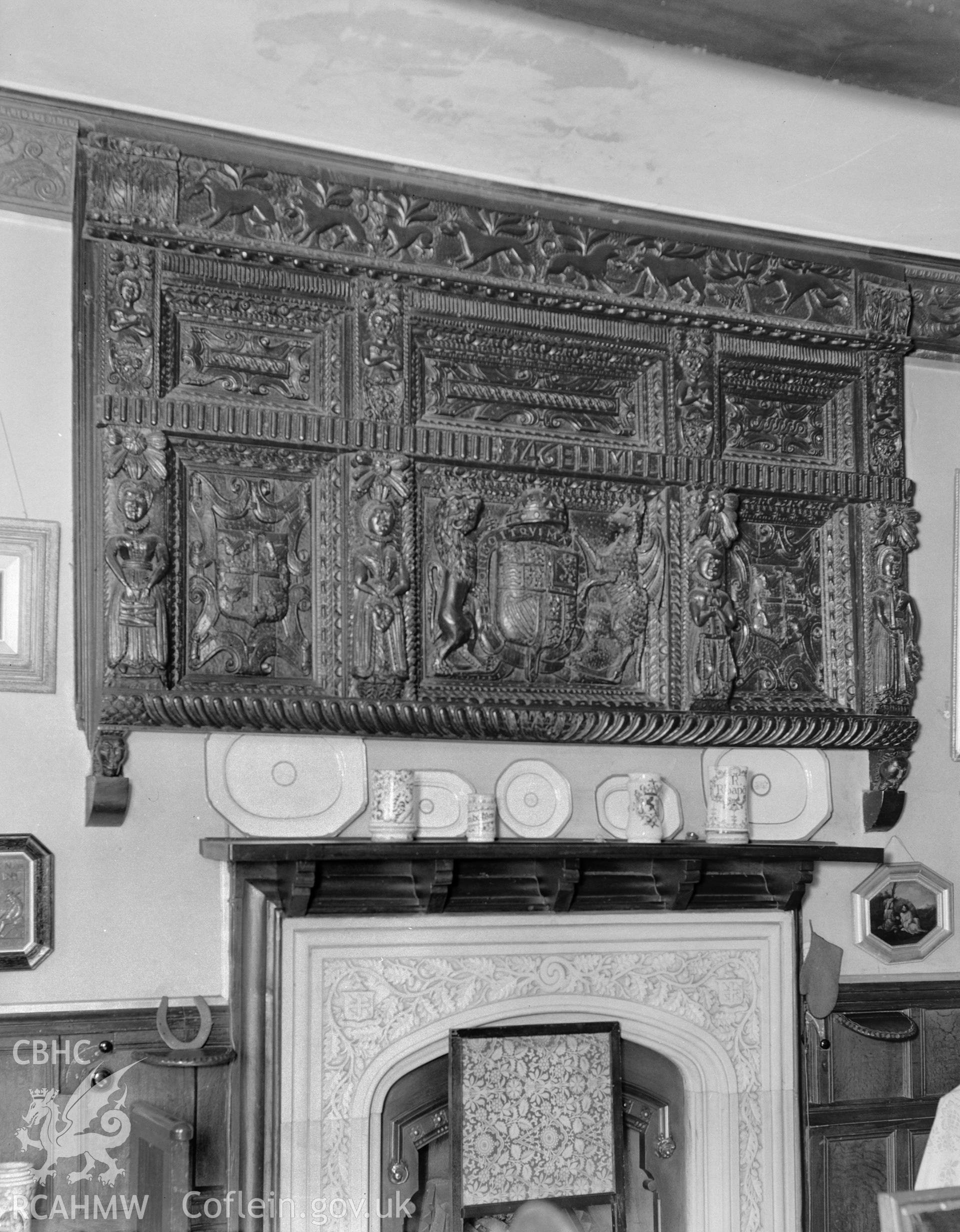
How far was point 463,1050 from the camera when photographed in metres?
3.48

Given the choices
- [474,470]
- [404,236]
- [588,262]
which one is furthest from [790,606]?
[404,236]

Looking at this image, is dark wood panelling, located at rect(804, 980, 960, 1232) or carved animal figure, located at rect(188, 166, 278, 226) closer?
carved animal figure, located at rect(188, 166, 278, 226)

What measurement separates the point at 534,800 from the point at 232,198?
174 centimetres

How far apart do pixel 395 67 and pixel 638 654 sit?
1641 mm

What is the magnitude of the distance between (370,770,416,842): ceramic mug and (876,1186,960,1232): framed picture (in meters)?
1.58

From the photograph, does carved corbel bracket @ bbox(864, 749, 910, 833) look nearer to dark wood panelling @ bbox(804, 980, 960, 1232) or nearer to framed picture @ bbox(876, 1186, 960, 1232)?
dark wood panelling @ bbox(804, 980, 960, 1232)

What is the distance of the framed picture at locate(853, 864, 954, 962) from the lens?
13.3 feet

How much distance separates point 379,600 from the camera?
11.5 ft

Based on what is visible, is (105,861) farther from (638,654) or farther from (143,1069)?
(638,654)

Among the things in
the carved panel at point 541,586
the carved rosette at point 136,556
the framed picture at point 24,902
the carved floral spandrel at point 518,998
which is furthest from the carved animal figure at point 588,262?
the framed picture at point 24,902

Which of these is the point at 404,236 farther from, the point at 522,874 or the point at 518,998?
the point at 518,998

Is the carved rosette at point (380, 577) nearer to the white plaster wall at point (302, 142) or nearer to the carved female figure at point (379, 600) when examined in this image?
the carved female figure at point (379, 600)

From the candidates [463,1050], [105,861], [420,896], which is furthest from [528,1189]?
[105,861]

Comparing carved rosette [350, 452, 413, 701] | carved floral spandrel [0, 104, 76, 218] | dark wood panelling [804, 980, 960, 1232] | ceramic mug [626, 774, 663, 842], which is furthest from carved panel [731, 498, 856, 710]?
carved floral spandrel [0, 104, 76, 218]
